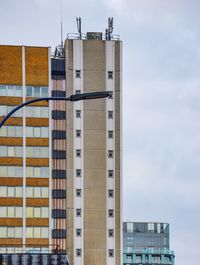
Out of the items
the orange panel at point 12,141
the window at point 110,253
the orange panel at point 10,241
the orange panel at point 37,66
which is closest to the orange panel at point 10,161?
the orange panel at point 12,141

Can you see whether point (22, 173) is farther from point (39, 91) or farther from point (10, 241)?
point (39, 91)

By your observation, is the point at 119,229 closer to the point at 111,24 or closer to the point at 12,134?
the point at 12,134

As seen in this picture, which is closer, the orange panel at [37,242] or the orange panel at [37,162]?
the orange panel at [37,242]

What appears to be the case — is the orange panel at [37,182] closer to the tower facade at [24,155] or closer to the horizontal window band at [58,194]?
the tower facade at [24,155]

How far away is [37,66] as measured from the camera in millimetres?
141250

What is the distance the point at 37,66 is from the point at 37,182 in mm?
16571

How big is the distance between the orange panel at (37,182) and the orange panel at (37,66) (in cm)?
1341

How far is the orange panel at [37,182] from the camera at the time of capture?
454ft

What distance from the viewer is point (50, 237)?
13725 cm

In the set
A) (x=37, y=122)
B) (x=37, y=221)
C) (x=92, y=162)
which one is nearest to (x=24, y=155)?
(x=37, y=122)

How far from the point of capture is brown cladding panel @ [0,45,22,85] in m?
139

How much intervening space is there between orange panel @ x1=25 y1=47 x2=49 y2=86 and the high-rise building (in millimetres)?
141

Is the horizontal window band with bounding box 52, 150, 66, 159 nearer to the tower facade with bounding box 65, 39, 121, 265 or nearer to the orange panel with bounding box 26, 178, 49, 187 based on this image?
the tower facade with bounding box 65, 39, 121, 265

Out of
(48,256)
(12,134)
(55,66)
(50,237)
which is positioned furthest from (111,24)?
(48,256)
